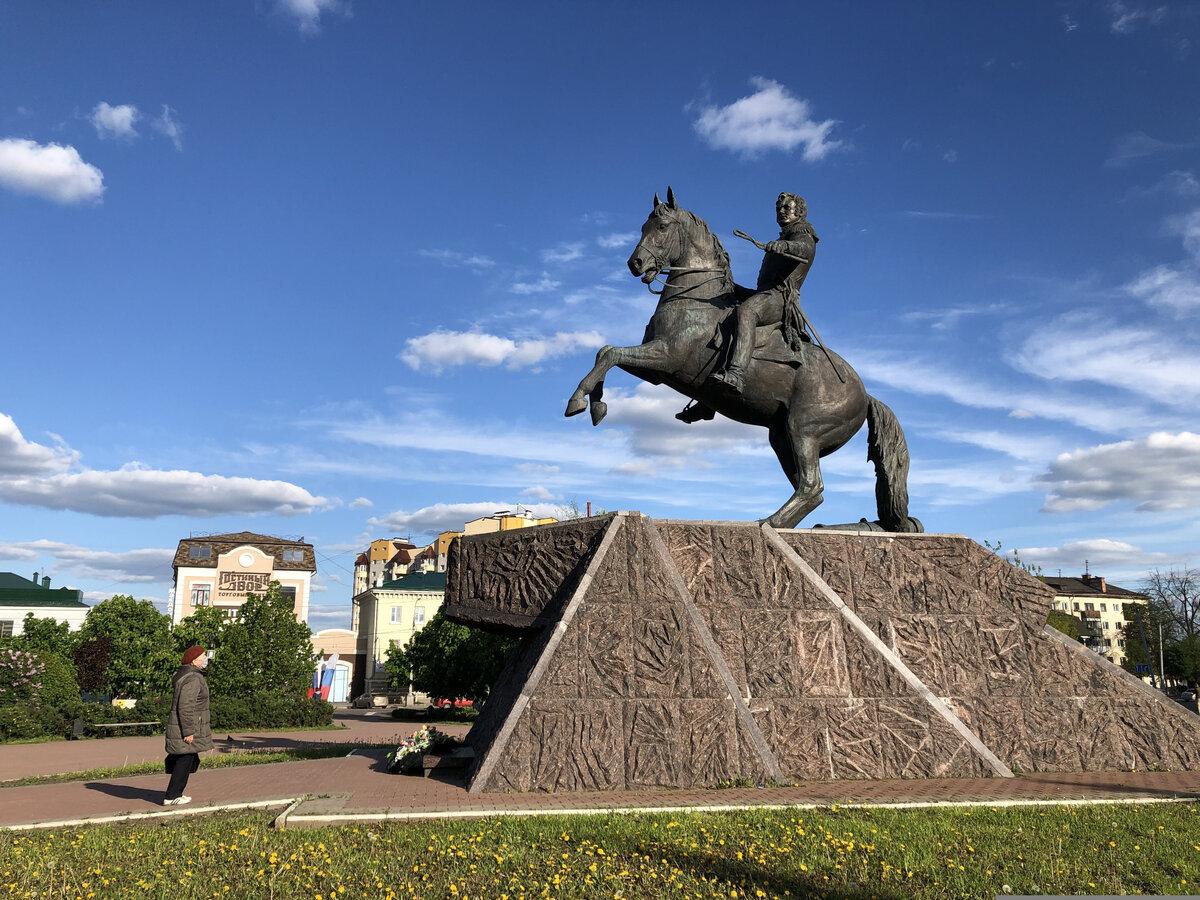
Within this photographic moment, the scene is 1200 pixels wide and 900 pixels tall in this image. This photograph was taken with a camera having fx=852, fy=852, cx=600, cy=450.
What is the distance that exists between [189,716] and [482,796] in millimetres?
2947

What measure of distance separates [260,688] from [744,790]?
81.0 feet

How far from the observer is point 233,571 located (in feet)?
170

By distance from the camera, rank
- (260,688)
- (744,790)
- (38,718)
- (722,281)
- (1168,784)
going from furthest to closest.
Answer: (260,688), (38,718), (722,281), (1168,784), (744,790)

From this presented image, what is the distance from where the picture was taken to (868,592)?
9961 mm

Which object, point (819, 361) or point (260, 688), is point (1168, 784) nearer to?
point (819, 361)

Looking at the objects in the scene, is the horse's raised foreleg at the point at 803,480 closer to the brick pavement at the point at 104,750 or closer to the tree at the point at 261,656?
the brick pavement at the point at 104,750

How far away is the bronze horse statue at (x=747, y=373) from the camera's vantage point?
35.0 ft

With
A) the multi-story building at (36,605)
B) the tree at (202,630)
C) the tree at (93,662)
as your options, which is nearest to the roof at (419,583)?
the multi-story building at (36,605)

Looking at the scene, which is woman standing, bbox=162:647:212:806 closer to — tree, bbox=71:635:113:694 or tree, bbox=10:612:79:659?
tree, bbox=71:635:113:694

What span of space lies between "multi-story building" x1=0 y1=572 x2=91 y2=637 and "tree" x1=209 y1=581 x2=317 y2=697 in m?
24.9

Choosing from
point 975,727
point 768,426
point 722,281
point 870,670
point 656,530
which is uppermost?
point 722,281

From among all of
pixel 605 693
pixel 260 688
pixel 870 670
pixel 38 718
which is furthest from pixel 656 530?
pixel 260 688

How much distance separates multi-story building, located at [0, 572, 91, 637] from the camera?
159ft

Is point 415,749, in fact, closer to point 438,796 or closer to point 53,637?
point 438,796
